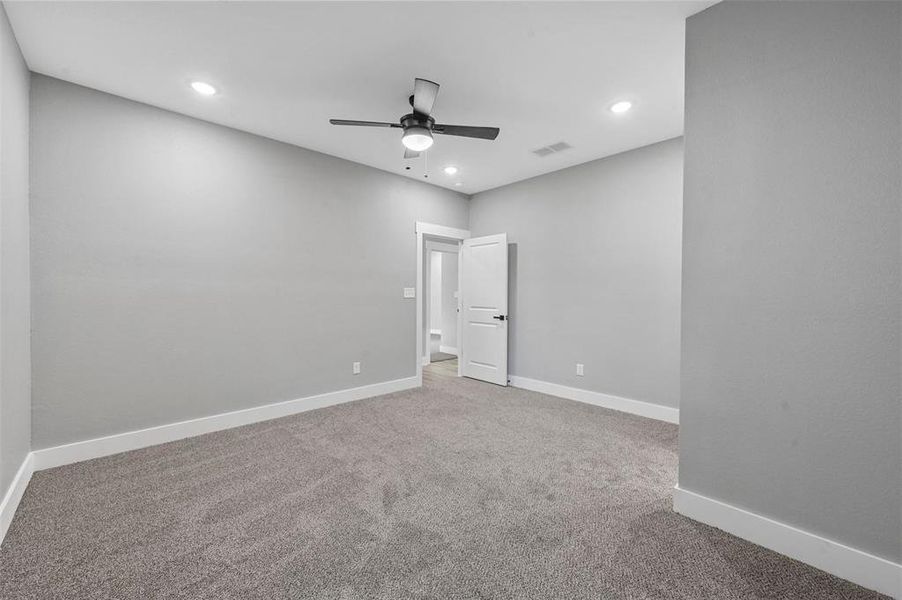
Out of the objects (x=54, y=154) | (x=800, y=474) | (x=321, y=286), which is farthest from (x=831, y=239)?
(x=54, y=154)

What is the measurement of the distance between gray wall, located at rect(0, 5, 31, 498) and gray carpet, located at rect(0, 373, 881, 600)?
41cm

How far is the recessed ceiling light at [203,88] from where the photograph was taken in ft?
8.76

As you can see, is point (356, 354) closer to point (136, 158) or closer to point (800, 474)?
point (136, 158)

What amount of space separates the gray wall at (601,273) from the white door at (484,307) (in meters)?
0.20

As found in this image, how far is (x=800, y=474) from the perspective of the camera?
1.69m

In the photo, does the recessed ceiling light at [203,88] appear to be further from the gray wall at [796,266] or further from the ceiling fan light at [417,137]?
the gray wall at [796,266]

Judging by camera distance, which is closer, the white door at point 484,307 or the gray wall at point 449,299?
the white door at point 484,307

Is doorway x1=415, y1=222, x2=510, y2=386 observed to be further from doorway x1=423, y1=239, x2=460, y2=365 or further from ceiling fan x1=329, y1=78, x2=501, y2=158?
ceiling fan x1=329, y1=78, x2=501, y2=158

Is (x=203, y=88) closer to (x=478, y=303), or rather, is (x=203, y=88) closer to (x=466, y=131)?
(x=466, y=131)

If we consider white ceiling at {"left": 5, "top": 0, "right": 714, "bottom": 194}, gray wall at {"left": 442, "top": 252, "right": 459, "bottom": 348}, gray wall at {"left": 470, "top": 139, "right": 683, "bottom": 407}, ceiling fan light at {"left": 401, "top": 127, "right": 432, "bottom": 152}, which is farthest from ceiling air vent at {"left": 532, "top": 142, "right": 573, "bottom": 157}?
gray wall at {"left": 442, "top": 252, "right": 459, "bottom": 348}

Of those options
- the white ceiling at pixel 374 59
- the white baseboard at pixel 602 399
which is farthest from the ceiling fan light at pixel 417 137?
the white baseboard at pixel 602 399

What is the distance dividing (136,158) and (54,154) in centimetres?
45

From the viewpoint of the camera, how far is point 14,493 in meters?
2.09

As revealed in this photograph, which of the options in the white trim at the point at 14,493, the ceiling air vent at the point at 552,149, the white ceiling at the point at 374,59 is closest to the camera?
the white trim at the point at 14,493
